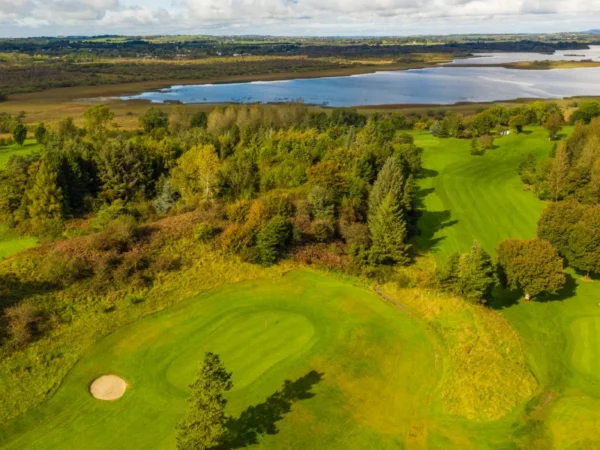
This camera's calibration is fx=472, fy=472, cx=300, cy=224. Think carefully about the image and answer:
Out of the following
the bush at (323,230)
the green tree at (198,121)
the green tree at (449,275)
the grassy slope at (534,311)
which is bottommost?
the grassy slope at (534,311)

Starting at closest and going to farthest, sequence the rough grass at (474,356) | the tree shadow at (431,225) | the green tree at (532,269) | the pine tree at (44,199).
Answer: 1. the rough grass at (474,356)
2. the green tree at (532,269)
3. the pine tree at (44,199)
4. the tree shadow at (431,225)

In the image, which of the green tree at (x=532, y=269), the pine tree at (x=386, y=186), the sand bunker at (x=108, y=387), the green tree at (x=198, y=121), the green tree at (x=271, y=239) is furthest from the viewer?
the green tree at (x=198, y=121)

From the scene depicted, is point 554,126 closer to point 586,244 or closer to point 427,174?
point 427,174

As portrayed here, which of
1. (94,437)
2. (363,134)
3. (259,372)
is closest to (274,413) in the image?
(259,372)

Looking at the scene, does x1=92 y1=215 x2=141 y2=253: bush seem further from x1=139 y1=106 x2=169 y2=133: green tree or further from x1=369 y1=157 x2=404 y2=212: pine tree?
x1=139 y1=106 x2=169 y2=133: green tree

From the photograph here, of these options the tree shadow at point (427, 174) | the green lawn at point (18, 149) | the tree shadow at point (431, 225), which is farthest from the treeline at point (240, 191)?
the green lawn at point (18, 149)

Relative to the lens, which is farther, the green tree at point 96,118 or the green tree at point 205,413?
the green tree at point 96,118

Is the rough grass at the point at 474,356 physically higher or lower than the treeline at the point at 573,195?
lower

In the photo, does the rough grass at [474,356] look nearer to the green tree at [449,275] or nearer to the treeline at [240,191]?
the green tree at [449,275]
